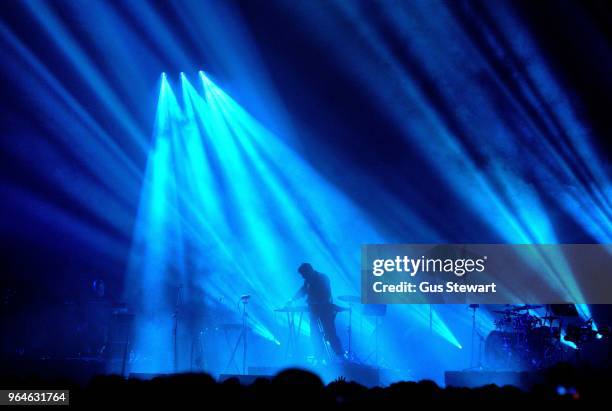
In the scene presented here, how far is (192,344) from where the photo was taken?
9.56 m

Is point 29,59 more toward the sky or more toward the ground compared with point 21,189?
more toward the sky

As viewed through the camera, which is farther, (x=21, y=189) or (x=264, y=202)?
(x=264, y=202)

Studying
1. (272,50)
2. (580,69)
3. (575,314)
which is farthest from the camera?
(272,50)

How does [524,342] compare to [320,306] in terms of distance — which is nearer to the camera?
[524,342]

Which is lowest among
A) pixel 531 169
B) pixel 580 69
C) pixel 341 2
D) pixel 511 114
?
pixel 531 169

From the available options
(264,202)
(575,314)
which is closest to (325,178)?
(264,202)

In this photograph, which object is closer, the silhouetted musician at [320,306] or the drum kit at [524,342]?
the drum kit at [524,342]

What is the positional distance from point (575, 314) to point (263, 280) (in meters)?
Answer: 5.44

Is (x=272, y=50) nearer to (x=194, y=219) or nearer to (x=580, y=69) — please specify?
(x=194, y=219)

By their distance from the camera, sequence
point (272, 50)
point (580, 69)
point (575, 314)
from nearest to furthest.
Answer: point (575, 314)
point (580, 69)
point (272, 50)

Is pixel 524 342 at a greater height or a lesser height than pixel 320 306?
lesser

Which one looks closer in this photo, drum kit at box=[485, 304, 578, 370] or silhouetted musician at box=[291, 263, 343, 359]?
drum kit at box=[485, 304, 578, 370]

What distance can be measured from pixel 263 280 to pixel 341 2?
17.3 feet

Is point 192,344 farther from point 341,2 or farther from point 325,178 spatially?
A: point 341,2
